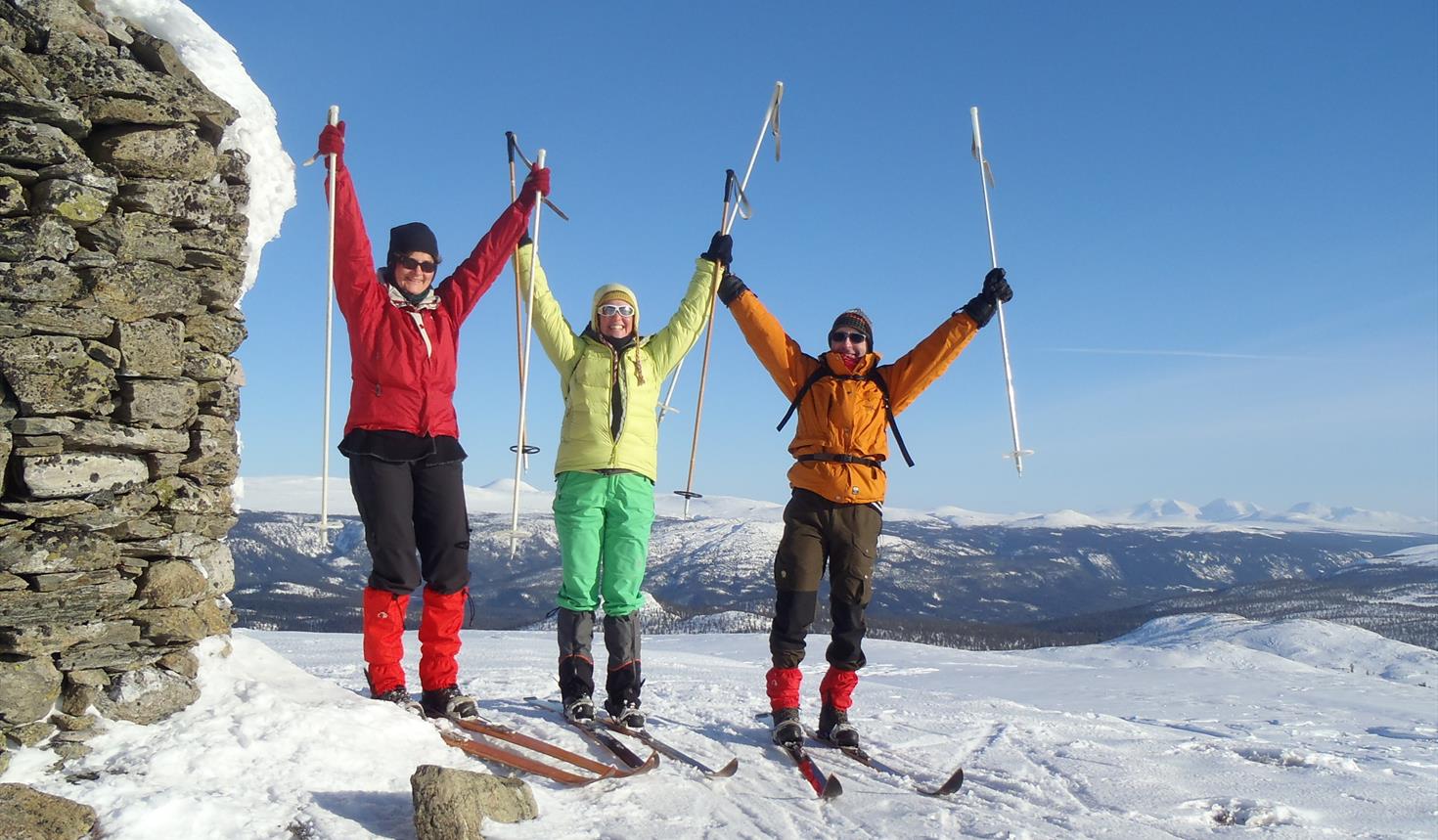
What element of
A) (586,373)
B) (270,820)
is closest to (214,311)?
(586,373)

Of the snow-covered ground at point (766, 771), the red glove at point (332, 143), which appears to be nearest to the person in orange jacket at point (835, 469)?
the snow-covered ground at point (766, 771)

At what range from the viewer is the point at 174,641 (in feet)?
14.1

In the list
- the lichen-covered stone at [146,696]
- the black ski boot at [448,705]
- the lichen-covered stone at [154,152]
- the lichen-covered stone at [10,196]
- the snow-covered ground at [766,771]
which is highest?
the lichen-covered stone at [154,152]

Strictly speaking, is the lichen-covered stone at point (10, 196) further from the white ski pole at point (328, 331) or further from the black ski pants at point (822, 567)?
the black ski pants at point (822, 567)

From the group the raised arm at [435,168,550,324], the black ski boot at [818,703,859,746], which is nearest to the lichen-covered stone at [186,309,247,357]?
the raised arm at [435,168,550,324]

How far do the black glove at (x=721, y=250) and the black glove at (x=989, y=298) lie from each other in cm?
159

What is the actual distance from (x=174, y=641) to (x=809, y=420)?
365 centimetres

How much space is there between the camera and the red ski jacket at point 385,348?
477cm

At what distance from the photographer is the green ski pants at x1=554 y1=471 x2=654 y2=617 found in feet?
17.1

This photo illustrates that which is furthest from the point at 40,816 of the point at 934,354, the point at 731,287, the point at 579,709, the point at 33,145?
the point at 934,354

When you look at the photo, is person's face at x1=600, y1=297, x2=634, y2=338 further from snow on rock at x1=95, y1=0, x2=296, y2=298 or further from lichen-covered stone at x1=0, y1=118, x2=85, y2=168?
lichen-covered stone at x1=0, y1=118, x2=85, y2=168

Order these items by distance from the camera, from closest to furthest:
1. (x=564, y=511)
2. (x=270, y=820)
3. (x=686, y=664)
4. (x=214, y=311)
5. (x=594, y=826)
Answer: (x=270, y=820)
(x=594, y=826)
(x=214, y=311)
(x=564, y=511)
(x=686, y=664)

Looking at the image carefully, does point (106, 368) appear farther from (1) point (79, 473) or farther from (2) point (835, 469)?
(2) point (835, 469)

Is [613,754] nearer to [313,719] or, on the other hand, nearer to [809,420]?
[313,719]
